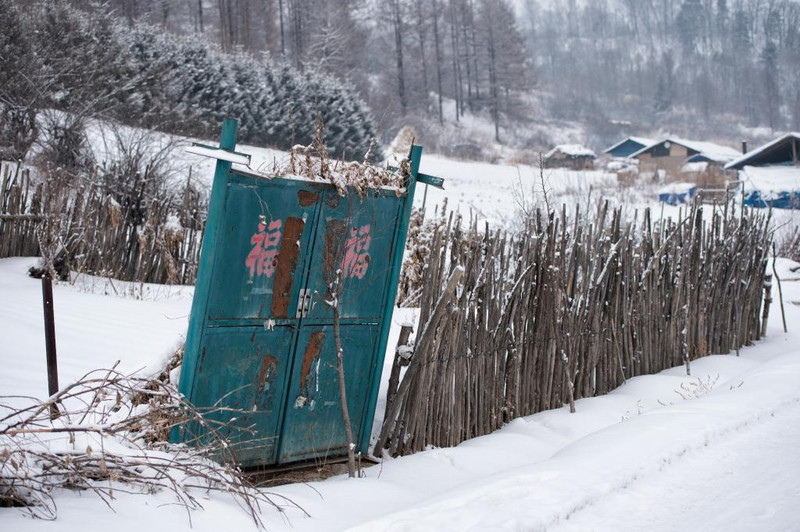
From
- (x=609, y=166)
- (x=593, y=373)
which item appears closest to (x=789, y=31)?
(x=609, y=166)

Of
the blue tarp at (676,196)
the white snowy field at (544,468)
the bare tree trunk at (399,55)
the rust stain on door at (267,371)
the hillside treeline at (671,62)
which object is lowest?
the white snowy field at (544,468)

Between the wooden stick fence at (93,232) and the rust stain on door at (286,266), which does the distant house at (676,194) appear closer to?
the wooden stick fence at (93,232)

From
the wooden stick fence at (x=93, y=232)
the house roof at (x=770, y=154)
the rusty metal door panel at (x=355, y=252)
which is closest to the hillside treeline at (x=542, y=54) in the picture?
the rusty metal door panel at (x=355, y=252)

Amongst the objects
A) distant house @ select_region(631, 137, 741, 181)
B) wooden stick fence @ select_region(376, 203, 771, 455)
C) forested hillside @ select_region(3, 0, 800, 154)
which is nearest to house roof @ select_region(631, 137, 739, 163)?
distant house @ select_region(631, 137, 741, 181)

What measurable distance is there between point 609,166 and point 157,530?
49.6 meters

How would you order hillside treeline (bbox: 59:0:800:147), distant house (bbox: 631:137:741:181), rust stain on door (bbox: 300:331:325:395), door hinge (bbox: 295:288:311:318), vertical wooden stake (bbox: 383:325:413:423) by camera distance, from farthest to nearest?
distant house (bbox: 631:137:741:181)
hillside treeline (bbox: 59:0:800:147)
vertical wooden stake (bbox: 383:325:413:423)
rust stain on door (bbox: 300:331:325:395)
door hinge (bbox: 295:288:311:318)

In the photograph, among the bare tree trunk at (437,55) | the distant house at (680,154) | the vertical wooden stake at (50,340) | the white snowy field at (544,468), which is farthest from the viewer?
the bare tree trunk at (437,55)

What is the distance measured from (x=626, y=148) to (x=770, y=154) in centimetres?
2439

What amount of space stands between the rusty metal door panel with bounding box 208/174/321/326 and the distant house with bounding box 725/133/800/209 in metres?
26.4

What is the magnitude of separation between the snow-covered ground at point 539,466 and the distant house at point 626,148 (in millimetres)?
55546

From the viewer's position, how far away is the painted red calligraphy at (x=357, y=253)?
4328mm

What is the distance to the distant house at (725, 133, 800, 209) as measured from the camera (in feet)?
93.3

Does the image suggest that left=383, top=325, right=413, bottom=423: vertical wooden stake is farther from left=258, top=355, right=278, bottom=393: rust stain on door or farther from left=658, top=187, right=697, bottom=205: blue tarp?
left=658, top=187, right=697, bottom=205: blue tarp

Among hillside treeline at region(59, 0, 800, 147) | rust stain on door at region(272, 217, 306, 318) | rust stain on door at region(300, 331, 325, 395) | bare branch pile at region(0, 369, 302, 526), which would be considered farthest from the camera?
hillside treeline at region(59, 0, 800, 147)
